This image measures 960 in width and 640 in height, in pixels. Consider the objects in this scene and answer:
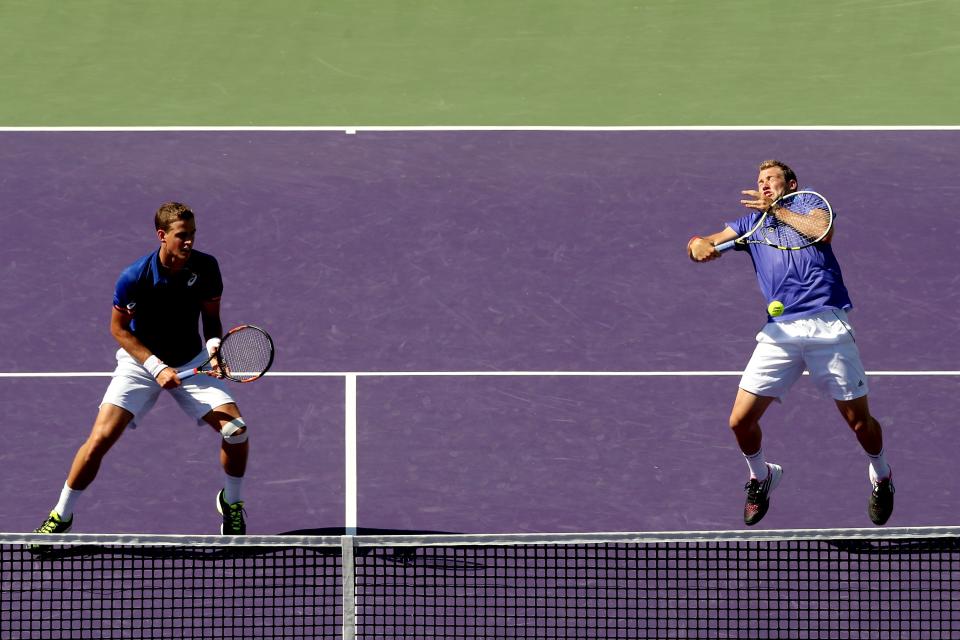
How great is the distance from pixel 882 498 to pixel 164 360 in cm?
446

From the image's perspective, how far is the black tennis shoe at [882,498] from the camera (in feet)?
40.9

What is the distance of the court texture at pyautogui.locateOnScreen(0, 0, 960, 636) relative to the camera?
13172mm

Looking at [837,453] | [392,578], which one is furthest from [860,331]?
[392,578]

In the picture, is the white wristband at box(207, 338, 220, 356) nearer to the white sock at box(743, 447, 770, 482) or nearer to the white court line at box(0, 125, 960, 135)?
the white sock at box(743, 447, 770, 482)

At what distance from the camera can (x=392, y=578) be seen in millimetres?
11883

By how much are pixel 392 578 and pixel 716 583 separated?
1.88m

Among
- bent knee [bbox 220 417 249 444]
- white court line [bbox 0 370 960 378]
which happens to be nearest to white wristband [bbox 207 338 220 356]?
bent knee [bbox 220 417 249 444]

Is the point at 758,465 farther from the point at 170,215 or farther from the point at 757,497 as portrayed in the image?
the point at 170,215

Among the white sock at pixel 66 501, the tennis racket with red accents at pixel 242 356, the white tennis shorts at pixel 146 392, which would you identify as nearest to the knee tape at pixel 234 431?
the white tennis shorts at pixel 146 392

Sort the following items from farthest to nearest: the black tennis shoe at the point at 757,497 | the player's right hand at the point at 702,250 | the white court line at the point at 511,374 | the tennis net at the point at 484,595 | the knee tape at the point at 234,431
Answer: the white court line at the point at 511,374 < the black tennis shoe at the point at 757,497 < the knee tape at the point at 234,431 < the player's right hand at the point at 702,250 < the tennis net at the point at 484,595

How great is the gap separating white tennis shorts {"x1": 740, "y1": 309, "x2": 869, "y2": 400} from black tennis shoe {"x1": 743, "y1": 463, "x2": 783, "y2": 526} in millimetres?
626

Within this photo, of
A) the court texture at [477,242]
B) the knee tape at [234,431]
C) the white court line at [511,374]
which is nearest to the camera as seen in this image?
the knee tape at [234,431]

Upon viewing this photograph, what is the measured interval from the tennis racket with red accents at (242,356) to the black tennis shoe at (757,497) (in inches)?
121

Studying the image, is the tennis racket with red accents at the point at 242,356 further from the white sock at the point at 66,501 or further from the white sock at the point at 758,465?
the white sock at the point at 758,465
